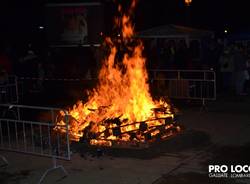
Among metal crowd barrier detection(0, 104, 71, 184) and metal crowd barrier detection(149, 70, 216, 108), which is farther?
metal crowd barrier detection(149, 70, 216, 108)

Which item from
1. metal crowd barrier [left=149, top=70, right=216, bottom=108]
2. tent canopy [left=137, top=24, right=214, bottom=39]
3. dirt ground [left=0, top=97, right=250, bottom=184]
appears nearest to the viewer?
dirt ground [left=0, top=97, right=250, bottom=184]

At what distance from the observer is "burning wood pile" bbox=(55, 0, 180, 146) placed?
1027 centimetres

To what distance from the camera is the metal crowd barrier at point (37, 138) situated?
8625 millimetres

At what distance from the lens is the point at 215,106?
15.1m

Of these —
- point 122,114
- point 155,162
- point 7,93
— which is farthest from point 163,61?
point 155,162

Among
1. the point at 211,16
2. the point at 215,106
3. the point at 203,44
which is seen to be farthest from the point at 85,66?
the point at 211,16

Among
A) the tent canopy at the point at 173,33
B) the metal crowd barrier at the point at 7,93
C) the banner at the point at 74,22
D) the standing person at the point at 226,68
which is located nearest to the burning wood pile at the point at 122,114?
the metal crowd barrier at the point at 7,93

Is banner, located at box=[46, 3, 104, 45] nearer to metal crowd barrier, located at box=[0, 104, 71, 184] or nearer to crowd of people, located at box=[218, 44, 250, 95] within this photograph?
crowd of people, located at box=[218, 44, 250, 95]

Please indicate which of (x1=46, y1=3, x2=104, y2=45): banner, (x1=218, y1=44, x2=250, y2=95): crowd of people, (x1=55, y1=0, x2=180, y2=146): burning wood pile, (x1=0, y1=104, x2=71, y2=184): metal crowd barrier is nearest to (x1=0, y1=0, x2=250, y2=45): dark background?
(x1=218, y1=44, x2=250, y2=95): crowd of people

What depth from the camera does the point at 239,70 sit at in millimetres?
16984

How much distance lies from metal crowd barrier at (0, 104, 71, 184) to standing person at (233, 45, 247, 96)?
674 centimetres

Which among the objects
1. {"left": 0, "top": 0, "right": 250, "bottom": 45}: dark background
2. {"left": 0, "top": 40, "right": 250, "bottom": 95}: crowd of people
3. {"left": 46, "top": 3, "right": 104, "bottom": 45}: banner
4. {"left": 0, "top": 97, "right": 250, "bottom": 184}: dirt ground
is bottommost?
{"left": 0, "top": 97, "right": 250, "bottom": 184}: dirt ground

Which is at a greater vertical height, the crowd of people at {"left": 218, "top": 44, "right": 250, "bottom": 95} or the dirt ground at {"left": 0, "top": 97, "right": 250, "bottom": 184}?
the crowd of people at {"left": 218, "top": 44, "right": 250, "bottom": 95}

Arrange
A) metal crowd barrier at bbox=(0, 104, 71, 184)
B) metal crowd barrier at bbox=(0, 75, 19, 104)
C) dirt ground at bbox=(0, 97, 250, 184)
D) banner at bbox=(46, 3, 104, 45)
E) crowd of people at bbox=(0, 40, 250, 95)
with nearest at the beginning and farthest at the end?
dirt ground at bbox=(0, 97, 250, 184), metal crowd barrier at bbox=(0, 104, 71, 184), metal crowd barrier at bbox=(0, 75, 19, 104), crowd of people at bbox=(0, 40, 250, 95), banner at bbox=(46, 3, 104, 45)
